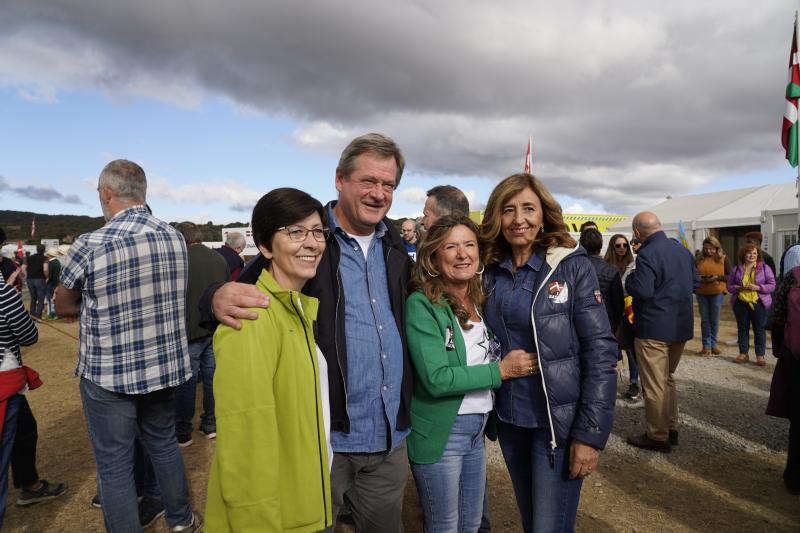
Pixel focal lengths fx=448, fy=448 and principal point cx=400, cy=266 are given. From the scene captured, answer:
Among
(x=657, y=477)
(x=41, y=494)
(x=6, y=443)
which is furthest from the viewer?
(x=657, y=477)

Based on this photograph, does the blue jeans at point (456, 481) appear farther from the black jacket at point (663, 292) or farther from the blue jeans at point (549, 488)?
the black jacket at point (663, 292)

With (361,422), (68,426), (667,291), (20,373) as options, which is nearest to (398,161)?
(361,422)

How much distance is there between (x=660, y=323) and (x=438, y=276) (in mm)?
3256

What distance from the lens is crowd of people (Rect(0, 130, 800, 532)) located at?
154 cm

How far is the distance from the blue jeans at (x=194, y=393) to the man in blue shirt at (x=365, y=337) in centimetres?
300

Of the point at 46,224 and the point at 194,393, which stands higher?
the point at 46,224

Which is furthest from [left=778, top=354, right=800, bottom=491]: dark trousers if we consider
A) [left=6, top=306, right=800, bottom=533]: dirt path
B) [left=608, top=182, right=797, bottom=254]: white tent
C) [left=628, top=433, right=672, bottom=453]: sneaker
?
[left=608, top=182, right=797, bottom=254]: white tent

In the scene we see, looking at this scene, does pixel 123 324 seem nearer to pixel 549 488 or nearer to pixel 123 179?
pixel 123 179

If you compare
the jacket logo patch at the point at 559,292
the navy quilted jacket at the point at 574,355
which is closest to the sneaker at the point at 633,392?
Result: the navy quilted jacket at the point at 574,355

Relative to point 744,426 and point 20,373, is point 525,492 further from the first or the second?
point 744,426

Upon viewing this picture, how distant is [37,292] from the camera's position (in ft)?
42.2

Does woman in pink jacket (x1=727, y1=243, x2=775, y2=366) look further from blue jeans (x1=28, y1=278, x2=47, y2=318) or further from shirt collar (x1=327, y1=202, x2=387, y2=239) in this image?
blue jeans (x1=28, y1=278, x2=47, y2=318)

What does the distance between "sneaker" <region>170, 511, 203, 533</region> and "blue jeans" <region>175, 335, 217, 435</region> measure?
4.01 ft

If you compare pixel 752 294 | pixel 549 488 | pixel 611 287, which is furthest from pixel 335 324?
pixel 752 294
